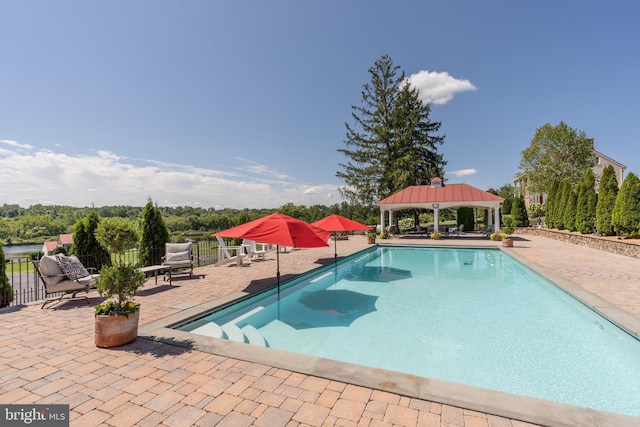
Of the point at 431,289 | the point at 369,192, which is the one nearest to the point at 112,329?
the point at 431,289

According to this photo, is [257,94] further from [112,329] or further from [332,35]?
[112,329]

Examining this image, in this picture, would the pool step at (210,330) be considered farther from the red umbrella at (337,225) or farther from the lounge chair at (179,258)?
the red umbrella at (337,225)

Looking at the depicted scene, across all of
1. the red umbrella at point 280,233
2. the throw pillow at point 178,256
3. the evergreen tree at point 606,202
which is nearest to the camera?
the red umbrella at point 280,233

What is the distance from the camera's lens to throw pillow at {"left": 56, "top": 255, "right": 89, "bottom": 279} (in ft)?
20.3

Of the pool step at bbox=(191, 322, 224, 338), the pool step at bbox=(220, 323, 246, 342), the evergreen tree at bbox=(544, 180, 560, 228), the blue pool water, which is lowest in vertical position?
the blue pool water

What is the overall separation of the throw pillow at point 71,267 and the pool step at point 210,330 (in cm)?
351

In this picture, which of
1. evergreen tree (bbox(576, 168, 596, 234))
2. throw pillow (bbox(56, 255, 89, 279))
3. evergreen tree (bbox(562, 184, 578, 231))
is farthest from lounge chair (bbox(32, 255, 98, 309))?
evergreen tree (bbox(562, 184, 578, 231))

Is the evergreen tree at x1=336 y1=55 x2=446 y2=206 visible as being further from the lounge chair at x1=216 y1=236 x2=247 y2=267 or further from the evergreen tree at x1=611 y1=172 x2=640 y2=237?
the lounge chair at x1=216 y1=236 x2=247 y2=267

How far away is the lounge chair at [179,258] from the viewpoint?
8723mm

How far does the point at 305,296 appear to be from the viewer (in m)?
8.30

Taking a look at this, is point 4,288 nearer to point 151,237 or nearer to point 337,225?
point 151,237

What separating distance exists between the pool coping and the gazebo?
1603cm

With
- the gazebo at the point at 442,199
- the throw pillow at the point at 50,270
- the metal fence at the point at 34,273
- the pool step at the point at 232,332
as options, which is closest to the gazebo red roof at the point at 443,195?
the gazebo at the point at 442,199

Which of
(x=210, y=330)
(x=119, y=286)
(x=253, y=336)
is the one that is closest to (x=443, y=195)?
(x=253, y=336)
